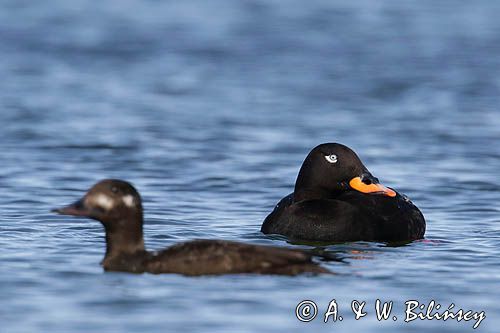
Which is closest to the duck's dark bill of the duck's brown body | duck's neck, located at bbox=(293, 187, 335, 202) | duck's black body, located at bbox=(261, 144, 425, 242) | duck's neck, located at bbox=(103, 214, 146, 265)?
duck's neck, located at bbox=(103, 214, 146, 265)

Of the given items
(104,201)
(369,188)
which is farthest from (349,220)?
(104,201)

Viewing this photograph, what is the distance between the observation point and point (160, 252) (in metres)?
9.88

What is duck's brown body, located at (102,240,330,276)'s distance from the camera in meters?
9.63

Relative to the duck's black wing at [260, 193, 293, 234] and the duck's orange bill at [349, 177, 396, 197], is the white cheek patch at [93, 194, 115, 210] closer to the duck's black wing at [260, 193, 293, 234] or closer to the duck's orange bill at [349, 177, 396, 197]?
the duck's black wing at [260, 193, 293, 234]

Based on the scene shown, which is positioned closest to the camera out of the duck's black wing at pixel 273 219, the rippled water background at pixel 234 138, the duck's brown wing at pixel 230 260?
the rippled water background at pixel 234 138

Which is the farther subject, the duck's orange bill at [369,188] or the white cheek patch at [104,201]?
the duck's orange bill at [369,188]

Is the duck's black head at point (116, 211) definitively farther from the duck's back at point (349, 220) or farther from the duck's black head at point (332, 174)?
the duck's black head at point (332, 174)

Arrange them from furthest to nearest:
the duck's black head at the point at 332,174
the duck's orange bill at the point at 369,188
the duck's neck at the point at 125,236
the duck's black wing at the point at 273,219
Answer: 1. the duck's black head at the point at 332,174
2. the duck's orange bill at the point at 369,188
3. the duck's black wing at the point at 273,219
4. the duck's neck at the point at 125,236

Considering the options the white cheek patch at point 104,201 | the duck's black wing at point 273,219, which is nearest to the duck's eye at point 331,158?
the duck's black wing at point 273,219

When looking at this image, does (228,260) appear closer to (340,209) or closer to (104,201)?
(104,201)

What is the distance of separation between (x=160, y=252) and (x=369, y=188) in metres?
3.00

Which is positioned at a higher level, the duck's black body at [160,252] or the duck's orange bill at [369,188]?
the duck's orange bill at [369,188]

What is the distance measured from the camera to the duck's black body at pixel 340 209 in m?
11.8

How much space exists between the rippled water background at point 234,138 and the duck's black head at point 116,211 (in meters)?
0.31
